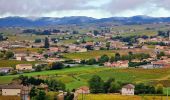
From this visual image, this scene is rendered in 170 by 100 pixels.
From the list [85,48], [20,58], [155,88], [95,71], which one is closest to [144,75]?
[95,71]

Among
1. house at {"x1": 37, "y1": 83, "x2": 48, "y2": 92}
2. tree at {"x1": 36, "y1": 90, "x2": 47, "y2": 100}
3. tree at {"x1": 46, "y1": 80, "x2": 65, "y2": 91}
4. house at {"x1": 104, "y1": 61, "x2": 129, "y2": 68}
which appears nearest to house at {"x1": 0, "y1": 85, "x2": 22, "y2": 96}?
house at {"x1": 37, "y1": 83, "x2": 48, "y2": 92}

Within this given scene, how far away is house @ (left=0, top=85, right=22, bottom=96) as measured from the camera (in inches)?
1697

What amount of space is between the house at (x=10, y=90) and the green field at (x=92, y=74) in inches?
271

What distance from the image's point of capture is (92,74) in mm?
57688

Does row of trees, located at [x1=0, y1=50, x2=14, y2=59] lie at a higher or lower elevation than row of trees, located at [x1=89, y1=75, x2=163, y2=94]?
lower

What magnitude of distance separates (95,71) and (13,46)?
43909 millimetres

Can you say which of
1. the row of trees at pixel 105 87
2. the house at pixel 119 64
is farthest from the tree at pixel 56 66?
the row of trees at pixel 105 87

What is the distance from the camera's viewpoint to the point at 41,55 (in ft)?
282

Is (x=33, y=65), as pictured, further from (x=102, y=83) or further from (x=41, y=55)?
(x=102, y=83)

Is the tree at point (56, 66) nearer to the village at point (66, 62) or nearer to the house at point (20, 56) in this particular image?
the village at point (66, 62)

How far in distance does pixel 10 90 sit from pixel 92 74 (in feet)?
54.1

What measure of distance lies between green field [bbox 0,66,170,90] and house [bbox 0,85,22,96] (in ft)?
22.6

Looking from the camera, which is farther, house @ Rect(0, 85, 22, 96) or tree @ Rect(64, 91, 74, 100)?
house @ Rect(0, 85, 22, 96)

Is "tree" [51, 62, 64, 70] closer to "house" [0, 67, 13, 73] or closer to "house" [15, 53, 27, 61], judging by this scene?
"house" [0, 67, 13, 73]
